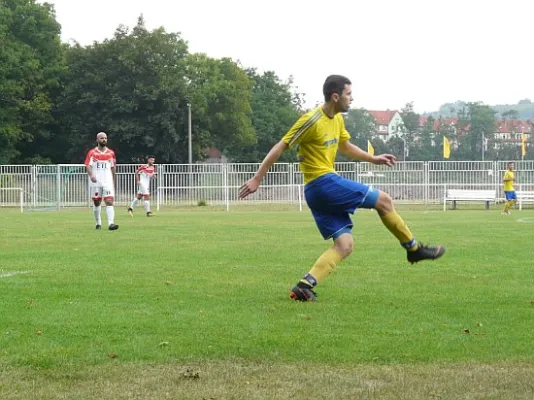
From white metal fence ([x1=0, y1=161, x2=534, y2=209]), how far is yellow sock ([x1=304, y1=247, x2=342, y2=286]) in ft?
122

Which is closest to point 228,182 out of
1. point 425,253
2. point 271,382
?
point 425,253

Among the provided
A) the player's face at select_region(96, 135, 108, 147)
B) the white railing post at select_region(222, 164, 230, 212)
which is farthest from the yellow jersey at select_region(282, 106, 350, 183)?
the white railing post at select_region(222, 164, 230, 212)

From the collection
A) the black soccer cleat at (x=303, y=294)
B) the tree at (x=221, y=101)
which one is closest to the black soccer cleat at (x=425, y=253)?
the black soccer cleat at (x=303, y=294)

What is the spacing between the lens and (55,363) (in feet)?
18.3

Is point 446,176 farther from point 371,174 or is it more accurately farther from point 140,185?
point 140,185

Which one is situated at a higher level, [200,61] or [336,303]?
[200,61]

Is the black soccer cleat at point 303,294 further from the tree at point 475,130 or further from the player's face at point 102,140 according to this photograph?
the tree at point 475,130

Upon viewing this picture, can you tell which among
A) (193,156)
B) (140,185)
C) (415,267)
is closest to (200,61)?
(193,156)

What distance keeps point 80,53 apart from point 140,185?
41.1 m

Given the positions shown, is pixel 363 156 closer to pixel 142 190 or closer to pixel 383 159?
pixel 383 159

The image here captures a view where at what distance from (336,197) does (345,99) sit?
919mm

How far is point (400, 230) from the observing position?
845 centimetres

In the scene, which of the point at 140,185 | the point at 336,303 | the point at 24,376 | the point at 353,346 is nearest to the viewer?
the point at 24,376

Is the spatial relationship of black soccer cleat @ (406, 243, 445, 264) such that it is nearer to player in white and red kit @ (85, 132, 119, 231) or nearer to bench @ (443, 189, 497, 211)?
player in white and red kit @ (85, 132, 119, 231)
